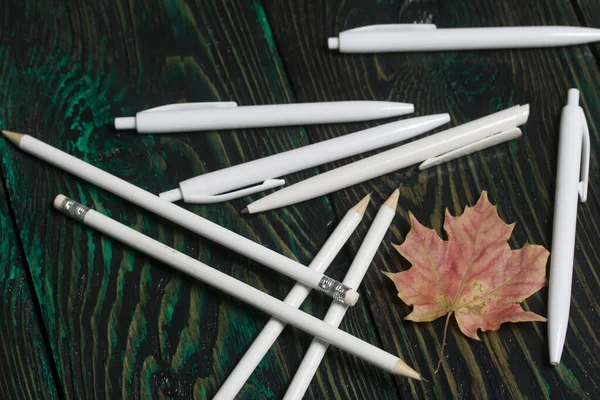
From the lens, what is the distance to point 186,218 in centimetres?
64

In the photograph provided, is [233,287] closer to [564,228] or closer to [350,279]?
[350,279]

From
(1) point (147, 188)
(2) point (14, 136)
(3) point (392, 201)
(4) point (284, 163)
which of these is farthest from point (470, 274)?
(2) point (14, 136)

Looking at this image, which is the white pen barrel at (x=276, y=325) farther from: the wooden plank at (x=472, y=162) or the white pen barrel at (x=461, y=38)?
the white pen barrel at (x=461, y=38)

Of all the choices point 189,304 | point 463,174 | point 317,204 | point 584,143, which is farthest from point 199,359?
point 584,143

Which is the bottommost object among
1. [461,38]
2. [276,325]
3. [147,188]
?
[276,325]

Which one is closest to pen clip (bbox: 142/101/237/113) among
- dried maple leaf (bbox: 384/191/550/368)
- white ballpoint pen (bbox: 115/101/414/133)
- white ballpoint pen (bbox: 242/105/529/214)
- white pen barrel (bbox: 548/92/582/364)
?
white ballpoint pen (bbox: 115/101/414/133)

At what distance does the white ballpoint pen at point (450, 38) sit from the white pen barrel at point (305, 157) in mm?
95

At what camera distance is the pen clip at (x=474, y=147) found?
687 millimetres

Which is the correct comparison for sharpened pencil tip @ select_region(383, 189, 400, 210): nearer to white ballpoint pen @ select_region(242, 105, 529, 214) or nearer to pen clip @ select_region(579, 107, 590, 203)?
white ballpoint pen @ select_region(242, 105, 529, 214)

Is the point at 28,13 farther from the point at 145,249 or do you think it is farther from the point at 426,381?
the point at 426,381

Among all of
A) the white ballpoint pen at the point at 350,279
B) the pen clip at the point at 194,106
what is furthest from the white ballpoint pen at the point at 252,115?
the white ballpoint pen at the point at 350,279

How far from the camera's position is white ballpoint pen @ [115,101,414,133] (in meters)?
0.71

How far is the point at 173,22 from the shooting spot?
30.7 inches

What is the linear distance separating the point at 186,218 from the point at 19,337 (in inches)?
7.3
